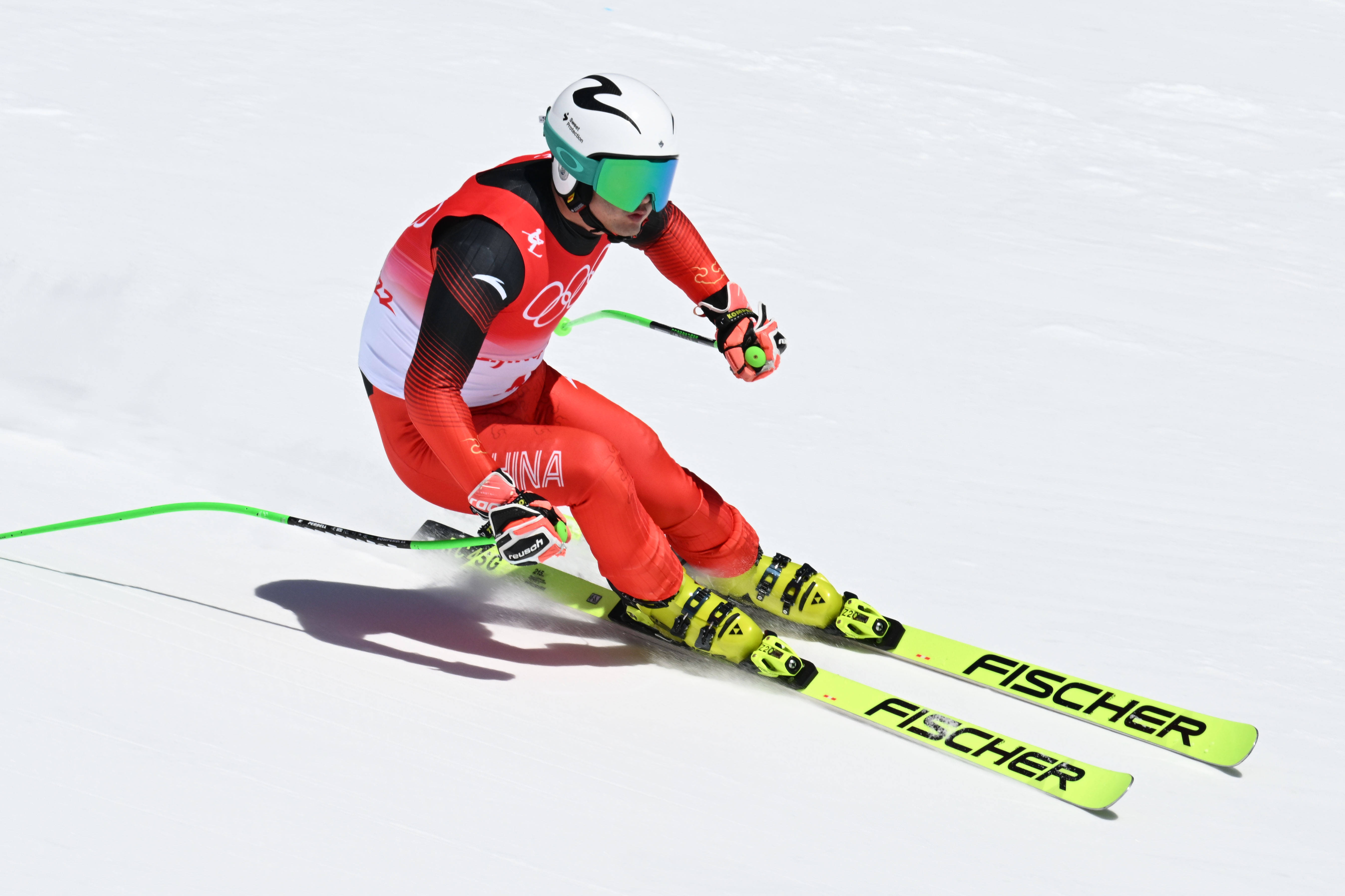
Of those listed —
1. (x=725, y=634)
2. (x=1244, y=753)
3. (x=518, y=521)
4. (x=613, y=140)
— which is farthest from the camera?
(x=725, y=634)

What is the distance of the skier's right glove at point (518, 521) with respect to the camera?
3641 mm

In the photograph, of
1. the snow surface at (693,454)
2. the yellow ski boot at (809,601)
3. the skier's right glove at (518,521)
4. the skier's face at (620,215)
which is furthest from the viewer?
the yellow ski boot at (809,601)

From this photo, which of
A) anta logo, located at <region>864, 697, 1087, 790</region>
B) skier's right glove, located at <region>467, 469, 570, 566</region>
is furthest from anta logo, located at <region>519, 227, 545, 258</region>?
anta logo, located at <region>864, 697, 1087, 790</region>

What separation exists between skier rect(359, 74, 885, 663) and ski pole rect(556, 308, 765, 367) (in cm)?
1

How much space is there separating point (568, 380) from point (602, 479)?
64cm

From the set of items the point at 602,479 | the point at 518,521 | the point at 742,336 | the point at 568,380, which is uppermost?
the point at 742,336

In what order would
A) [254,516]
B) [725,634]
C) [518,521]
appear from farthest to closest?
[254,516] → [725,634] → [518,521]

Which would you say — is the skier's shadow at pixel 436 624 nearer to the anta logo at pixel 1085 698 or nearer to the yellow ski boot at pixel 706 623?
the yellow ski boot at pixel 706 623

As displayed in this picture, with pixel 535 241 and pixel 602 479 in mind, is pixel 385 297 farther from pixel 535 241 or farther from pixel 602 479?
pixel 602 479

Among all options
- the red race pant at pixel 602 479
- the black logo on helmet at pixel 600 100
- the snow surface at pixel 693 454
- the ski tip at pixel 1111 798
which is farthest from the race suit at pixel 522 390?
the ski tip at pixel 1111 798

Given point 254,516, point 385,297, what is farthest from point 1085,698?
point 254,516

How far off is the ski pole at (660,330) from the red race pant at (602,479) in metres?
0.31

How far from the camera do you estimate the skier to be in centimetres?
378

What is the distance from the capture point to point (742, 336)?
4730 millimetres
